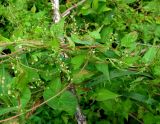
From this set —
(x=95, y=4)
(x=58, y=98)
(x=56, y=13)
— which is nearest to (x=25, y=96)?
(x=58, y=98)

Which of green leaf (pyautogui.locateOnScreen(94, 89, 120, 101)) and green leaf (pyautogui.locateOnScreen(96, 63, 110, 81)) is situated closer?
green leaf (pyautogui.locateOnScreen(96, 63, 110, 81))

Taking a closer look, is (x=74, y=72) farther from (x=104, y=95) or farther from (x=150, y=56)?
(x=150, y=56)

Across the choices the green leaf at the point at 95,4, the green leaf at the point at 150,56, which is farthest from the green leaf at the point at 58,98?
the green leaf at the point at 95,4

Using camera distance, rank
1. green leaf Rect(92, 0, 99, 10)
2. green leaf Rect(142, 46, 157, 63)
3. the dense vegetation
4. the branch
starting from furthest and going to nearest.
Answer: green leaf Rect(92, 0, 99, 10)
the branch
green leaf Rect(142, 46, 157, 63)
the dense vegetation

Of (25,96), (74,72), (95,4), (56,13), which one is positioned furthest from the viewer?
(95,4)

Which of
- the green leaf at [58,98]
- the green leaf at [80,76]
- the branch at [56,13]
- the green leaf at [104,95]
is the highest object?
the branch at [56,13]

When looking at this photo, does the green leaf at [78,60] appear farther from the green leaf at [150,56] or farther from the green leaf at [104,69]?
the green leaf at [150,56]

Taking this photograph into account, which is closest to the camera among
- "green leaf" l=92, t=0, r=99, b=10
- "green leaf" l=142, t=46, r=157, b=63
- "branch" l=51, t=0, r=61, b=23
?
"green leaf" l=142, t=46, r=157, b=63

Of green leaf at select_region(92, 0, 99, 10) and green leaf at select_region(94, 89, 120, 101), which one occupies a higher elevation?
green leaf at select_region(92, 0, 99, 10)

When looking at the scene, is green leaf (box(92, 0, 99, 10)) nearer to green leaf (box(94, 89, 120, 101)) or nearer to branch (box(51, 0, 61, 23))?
branch (box(51, 0, 61, 23))

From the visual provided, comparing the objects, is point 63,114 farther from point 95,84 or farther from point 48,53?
point 48,53

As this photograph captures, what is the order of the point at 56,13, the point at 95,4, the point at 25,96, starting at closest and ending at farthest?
the point at 25,96 < the point at 56,13 < the point at 95,4

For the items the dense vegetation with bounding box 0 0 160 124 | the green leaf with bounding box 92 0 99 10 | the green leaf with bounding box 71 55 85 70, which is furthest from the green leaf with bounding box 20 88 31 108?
Answer: the green leaf with bounding box 92 0 99 10
